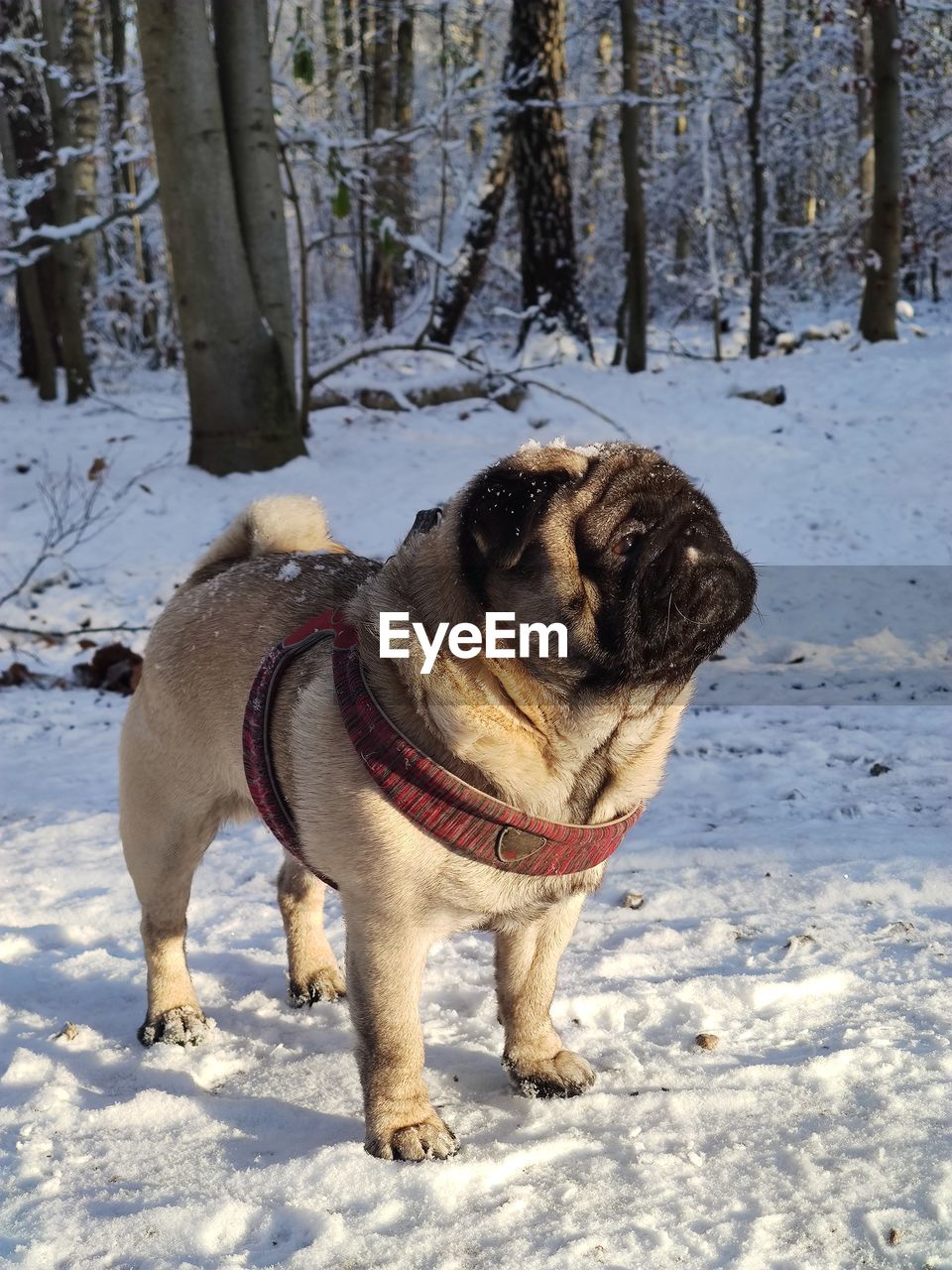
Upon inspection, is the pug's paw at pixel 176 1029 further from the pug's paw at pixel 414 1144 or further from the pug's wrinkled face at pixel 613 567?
the pug's wrinkled face at pixel 613 567

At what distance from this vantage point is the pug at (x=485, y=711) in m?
2.27

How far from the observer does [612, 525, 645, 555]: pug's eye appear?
226 cm

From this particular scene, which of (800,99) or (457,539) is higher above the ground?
(800,99)

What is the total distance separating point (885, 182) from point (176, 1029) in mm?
13757

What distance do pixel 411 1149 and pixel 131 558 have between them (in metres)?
6.76

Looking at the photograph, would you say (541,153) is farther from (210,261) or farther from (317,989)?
(317,989)

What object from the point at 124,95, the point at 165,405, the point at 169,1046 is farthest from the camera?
the point at 124,95

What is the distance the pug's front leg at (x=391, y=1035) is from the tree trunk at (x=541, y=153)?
11.6 m

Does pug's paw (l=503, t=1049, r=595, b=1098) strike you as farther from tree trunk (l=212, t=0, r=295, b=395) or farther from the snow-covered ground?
tree trunk (l=212, t=0, r=295, b=395)

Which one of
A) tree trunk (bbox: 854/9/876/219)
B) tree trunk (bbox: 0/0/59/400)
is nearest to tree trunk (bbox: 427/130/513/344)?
tree trunk (bbox: 0/0/59/400)

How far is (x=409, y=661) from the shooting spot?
2406 millimetres

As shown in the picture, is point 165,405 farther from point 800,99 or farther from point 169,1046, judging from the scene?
point 800,99

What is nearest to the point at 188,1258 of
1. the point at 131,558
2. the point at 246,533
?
the point at 246,533

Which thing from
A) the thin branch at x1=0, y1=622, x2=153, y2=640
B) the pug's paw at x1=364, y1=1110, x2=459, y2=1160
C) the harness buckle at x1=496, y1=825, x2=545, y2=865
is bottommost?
the thin branch at x1=0, y1=622, x2=153, y2=640
